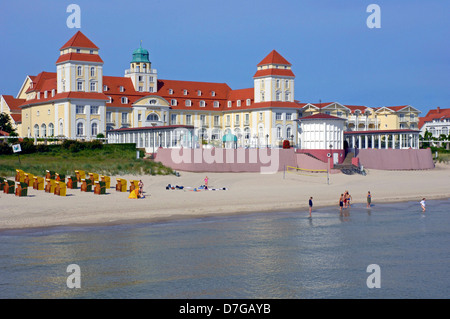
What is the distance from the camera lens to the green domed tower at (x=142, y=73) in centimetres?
10306

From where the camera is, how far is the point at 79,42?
3556 inches

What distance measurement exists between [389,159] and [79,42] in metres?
49.4

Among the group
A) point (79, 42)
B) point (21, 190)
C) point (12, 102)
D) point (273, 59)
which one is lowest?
point (21, 190)

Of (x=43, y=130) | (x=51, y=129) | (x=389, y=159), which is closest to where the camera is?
(x=389, y=159)

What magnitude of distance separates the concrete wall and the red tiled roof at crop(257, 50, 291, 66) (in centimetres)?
3234

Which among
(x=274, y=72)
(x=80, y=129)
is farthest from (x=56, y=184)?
(x=274, y=72)

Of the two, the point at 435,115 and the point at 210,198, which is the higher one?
the point at 435,115

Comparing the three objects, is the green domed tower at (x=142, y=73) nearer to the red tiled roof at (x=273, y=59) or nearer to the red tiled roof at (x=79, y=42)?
the red tiled roof at (x=79, y=42)

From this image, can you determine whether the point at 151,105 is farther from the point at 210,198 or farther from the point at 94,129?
the point at 210,198

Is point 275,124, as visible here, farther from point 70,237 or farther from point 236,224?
point 70,237

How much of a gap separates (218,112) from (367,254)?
80572mm
